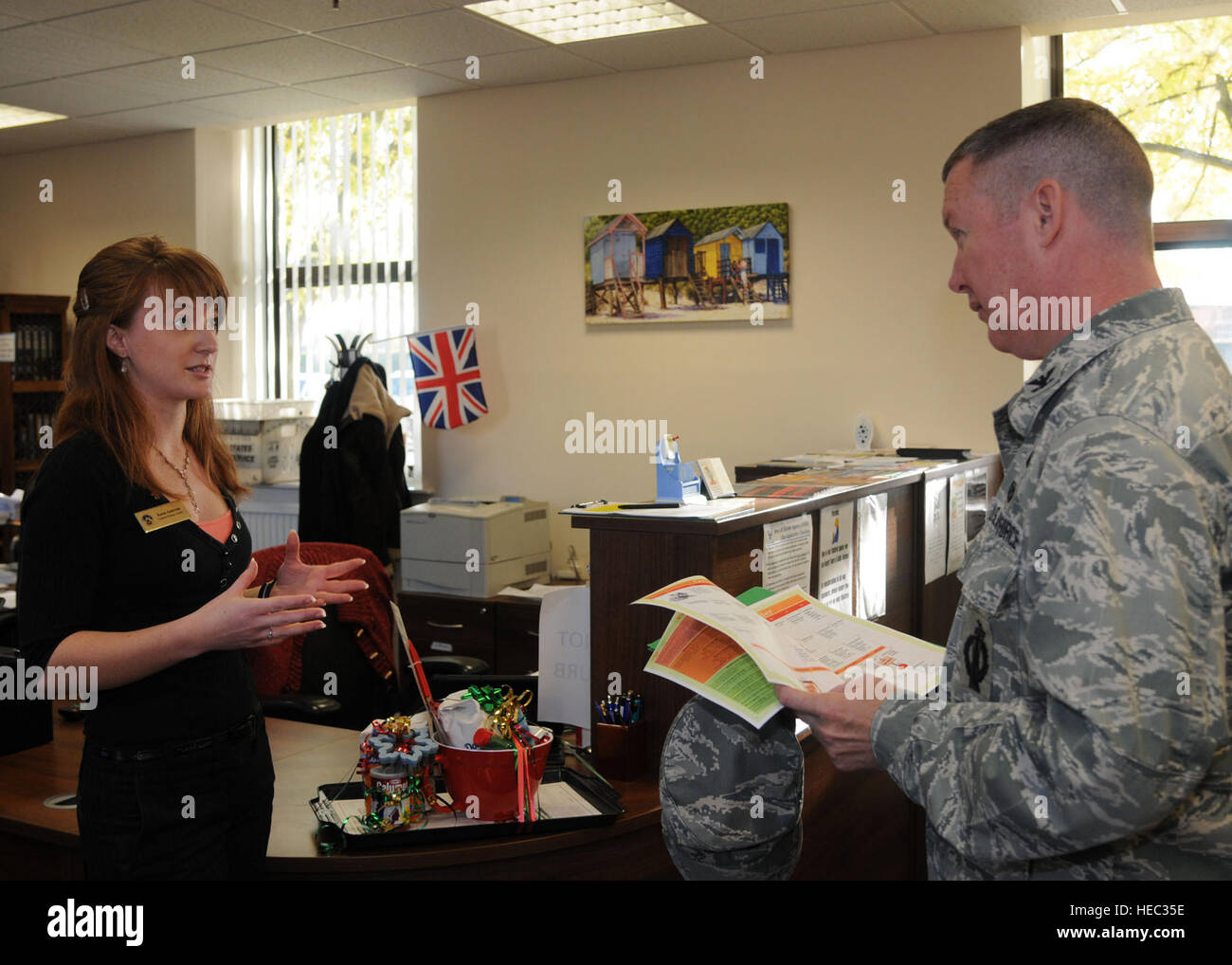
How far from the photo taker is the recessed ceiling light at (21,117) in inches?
229

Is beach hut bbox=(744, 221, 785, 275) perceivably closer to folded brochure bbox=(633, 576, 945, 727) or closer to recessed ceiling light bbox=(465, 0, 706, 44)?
recessed ceiling light bbox=(465, 0, 706, 44)

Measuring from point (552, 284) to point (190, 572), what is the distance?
3.81 meters

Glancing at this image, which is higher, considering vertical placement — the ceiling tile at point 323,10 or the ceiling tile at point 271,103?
the ceiling tile at point 271,103

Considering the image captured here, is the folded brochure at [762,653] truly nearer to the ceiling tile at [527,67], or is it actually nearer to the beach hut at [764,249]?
the beach hut at [764,249]

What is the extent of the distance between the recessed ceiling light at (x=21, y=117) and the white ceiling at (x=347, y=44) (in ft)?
0.59

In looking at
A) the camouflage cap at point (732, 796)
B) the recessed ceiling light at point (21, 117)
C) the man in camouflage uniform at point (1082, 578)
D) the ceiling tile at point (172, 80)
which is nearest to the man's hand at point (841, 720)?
the man in camouflage uniform at point (1082, 578)

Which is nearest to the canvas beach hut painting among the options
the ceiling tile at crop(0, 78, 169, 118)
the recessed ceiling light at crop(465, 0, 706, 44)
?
the recessed ceiling light at crop(465, 0, 706, 44)

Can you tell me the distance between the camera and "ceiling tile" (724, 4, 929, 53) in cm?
414

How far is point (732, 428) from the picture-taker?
495 cm

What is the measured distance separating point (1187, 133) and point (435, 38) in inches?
118

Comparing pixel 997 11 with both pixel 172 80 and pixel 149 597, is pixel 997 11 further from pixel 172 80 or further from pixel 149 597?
pixel 149 597

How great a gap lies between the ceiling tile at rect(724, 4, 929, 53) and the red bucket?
3.23m
